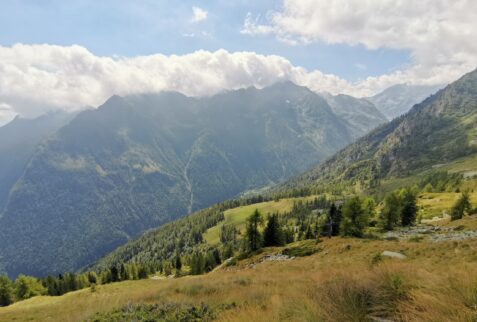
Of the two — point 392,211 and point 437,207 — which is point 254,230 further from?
point 437,207

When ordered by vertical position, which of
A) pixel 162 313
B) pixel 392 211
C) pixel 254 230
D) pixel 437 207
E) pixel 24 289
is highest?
pixel 162 313

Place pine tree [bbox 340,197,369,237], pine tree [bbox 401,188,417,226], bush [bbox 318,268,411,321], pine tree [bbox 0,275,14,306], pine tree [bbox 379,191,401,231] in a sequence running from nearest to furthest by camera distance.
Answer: bush [bbox 318,268,411,321], pine tree [bbox 340,197,369,237], pine tree [bbox 379,191,401,231], pine tree [bbox 401,188,417,226], pine tree [bbox 0,275,14,306]

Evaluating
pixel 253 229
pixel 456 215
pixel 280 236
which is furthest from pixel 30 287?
pixel 456 215

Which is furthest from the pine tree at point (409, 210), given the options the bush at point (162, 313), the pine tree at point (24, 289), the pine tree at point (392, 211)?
the pine tree at point (24, 289)

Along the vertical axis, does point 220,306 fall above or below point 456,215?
above

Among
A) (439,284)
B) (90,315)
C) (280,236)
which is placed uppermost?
(439,284)

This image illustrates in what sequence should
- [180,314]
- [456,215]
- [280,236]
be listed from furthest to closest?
[280,236]
[456,215]
[180,314]

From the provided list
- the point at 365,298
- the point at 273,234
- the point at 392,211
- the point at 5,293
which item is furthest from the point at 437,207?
the point at 5,293

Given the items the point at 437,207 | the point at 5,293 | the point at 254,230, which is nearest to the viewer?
the point at 254,230

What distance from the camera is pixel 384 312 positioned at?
6543 millimetres

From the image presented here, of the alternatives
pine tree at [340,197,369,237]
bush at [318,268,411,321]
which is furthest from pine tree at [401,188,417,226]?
bush at [318,268,411,321]

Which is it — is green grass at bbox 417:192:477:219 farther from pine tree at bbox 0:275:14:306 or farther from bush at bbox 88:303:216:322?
pine tree at bbox 0:275:14:306

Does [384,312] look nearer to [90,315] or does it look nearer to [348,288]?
[348,288]

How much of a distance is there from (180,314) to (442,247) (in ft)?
86.2
